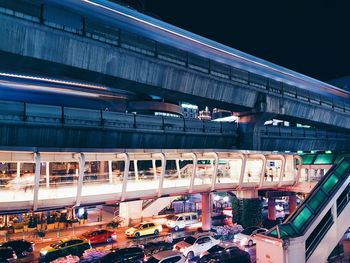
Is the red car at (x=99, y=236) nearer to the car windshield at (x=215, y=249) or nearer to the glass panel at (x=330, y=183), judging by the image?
the car windshield at (x=215, y=249)

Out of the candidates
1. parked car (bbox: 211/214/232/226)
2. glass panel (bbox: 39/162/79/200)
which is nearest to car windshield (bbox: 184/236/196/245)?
glass panel (bbox: 39/162/79/200)

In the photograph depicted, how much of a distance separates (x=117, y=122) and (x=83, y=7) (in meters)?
6.95

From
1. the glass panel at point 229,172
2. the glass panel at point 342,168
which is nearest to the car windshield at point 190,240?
the glass panel at point 229,172

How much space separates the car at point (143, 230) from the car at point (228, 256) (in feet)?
27.4

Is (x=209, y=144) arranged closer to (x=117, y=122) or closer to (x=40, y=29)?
(x=117, y=122)

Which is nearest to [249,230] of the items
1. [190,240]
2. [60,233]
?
[190,240]

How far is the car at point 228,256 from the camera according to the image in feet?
63.4

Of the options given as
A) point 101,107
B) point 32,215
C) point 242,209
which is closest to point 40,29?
point 101,107

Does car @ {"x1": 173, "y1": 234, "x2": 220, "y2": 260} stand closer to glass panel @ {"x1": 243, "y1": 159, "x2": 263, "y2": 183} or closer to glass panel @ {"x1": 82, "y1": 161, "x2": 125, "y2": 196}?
glass panel @ {"x1": 243, "y1": 159, "x2": 263, "y2": 183}

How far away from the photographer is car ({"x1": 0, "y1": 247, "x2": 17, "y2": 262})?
799 inches

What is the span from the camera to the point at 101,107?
2652cm

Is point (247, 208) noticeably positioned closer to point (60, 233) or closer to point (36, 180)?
point (36, 180)

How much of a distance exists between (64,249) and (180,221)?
42.3ft

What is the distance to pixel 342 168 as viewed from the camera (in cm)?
2422
